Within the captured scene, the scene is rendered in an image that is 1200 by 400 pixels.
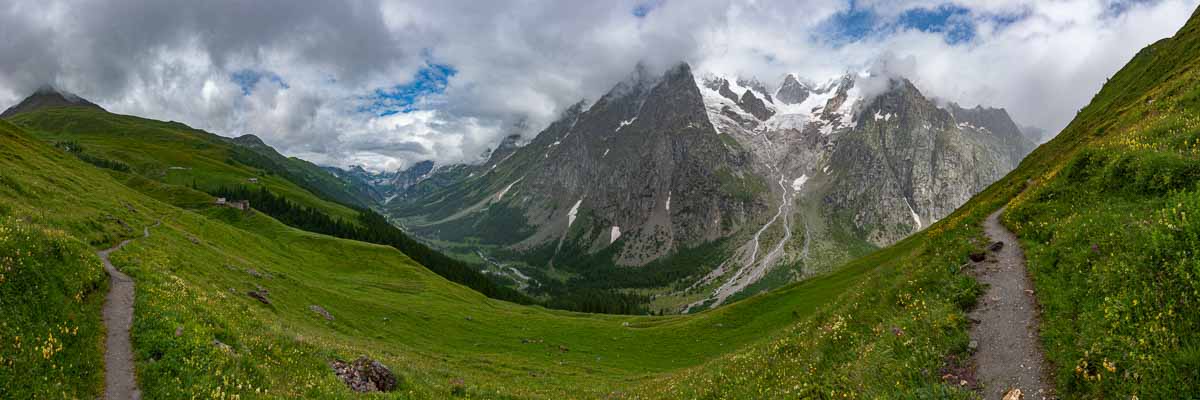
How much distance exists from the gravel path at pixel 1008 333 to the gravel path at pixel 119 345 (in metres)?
20.0

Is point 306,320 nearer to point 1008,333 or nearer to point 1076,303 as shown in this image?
point 1008,333

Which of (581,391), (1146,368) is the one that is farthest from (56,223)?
(1146,368)

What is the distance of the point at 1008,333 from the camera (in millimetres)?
11414

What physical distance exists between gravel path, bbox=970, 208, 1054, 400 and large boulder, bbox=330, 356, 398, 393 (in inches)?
726

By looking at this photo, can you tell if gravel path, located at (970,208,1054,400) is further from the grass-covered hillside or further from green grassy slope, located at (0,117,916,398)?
→ green grassy slope, located at (0,117,916,398)

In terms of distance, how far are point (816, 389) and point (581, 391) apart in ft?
62.7

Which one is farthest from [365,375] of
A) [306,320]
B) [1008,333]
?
[306,320]

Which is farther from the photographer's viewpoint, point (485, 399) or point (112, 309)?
point (485, 399)

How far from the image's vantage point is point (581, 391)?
2936cm

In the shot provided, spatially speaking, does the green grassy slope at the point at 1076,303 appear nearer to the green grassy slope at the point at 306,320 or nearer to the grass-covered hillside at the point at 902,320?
the grass-covered hillside at the point at 902,320

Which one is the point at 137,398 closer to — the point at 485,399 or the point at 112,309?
the point at 112,309

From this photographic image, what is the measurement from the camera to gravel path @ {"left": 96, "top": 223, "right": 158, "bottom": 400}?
11703 mm

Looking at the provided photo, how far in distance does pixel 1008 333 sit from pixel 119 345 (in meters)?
24.2

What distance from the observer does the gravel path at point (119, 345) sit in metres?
11.7
